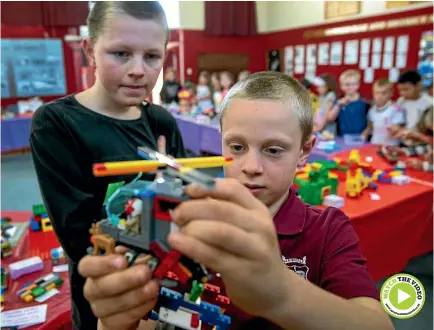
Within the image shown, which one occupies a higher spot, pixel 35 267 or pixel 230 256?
pixel 230 256

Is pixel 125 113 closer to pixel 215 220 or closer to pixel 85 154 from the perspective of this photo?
pixel 85 154

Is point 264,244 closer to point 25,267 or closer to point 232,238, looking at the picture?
point 232,238

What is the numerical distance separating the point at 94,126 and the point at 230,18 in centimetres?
752

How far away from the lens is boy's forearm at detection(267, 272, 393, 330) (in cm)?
42

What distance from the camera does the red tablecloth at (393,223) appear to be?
1712 millimetres

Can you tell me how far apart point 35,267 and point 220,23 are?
7248mm

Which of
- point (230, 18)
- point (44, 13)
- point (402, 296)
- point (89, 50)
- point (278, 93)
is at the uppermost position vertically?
point (230, 18)

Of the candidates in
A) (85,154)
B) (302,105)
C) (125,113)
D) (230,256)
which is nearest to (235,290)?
(230,256)

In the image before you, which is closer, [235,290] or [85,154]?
[235,290]

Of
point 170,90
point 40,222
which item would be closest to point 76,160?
point 40,222

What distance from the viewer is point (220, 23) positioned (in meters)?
7.70

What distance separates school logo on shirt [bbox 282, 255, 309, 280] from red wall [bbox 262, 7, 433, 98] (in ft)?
18.3

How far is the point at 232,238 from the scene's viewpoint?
36 cm

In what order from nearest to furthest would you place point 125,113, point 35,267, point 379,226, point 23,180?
1. point 125,113
2. point 35,267
3. point 379,226
4. point 23,180
